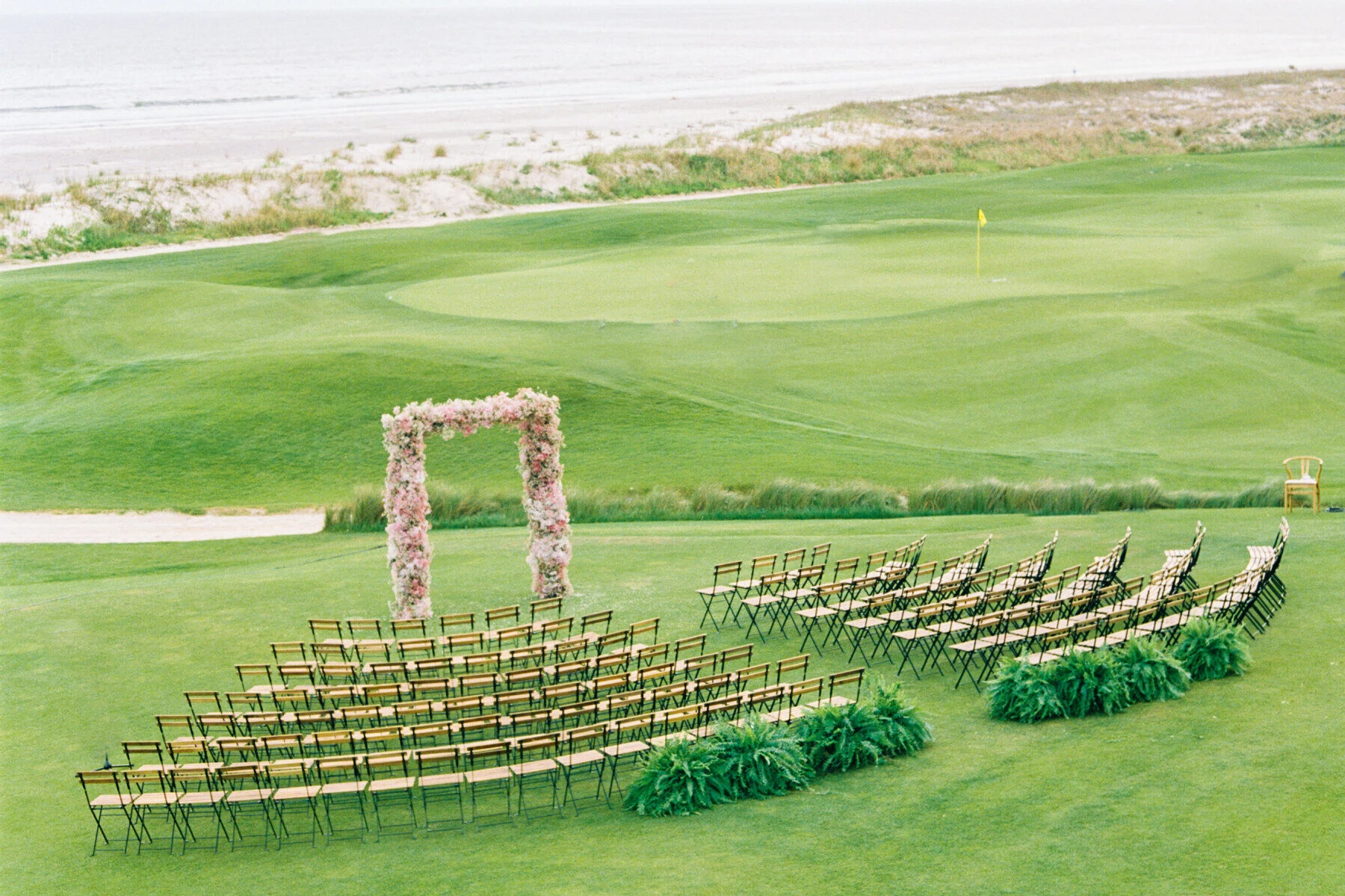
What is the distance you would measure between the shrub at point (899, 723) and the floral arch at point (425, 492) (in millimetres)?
7936

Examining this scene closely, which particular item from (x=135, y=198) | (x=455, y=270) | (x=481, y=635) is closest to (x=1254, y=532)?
(x=481, y=635)

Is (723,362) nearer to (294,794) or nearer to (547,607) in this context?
(547,607)

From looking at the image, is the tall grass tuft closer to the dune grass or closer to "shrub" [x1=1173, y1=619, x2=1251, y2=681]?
the dune grass

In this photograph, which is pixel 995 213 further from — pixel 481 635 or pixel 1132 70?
pixel 1132 70

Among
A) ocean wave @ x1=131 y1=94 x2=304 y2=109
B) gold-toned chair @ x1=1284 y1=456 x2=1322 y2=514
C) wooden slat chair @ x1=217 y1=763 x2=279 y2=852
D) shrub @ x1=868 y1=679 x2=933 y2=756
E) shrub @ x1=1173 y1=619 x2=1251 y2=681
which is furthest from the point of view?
ocean wave @ x1=131 y1=94 x2=304 y2=109

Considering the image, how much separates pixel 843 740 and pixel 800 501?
14.2 meters

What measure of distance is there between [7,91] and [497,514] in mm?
144069

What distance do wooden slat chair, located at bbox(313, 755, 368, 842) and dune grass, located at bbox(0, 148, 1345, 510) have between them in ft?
49.3

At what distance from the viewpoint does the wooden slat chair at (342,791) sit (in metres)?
14.1

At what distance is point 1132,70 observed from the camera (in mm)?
175750

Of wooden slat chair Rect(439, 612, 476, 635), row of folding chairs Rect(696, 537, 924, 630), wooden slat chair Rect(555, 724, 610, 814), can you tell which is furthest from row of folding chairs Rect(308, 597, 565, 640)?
wooden slat chair Rect(555, 724, 610, 814)

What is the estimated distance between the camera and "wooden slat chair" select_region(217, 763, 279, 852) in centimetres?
1405

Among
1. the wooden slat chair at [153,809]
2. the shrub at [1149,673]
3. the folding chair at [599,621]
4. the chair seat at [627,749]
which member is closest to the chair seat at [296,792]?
the wooden slat chair at [153,809]

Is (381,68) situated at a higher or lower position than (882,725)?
higher
